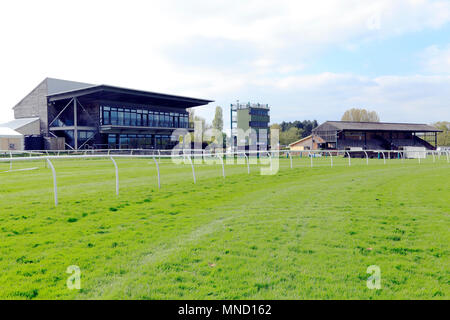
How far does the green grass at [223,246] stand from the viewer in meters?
3.43

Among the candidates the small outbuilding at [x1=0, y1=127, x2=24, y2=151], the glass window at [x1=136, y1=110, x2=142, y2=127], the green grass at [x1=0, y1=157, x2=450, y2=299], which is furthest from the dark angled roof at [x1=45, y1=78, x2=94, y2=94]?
the green grass at [x1=0, y1=157, x2=450, y2=299]

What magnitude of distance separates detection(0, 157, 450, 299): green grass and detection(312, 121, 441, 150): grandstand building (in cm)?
4675

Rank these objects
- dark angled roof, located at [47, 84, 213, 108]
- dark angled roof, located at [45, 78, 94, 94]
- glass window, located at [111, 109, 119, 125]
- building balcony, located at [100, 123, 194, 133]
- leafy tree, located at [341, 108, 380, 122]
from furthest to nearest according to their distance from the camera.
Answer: leafy tree, located at [341, 108, 380, 122]
dark angled roof, located at [45, 78, 94, 94]
glass window, located at [111, 109, 119, 125]
building balcony, located at [100, 123, 194, 133]
dark angled roof, located at [47, 84, 213, 108]

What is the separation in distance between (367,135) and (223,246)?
57363mm

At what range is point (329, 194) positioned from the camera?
9500mm

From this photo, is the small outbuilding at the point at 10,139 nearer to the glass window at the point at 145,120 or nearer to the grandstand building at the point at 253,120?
the glass window at the point at 145,120

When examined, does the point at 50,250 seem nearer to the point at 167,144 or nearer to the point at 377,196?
the point at 377,196

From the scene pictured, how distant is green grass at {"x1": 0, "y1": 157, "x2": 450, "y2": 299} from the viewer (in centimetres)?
343

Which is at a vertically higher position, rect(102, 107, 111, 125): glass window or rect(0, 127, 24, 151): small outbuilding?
rect(102, 107, 111, 125): glass window

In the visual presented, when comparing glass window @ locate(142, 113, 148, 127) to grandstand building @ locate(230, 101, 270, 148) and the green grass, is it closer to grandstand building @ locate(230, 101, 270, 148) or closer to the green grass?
grandstand building @ locate(230, 101, 270, 148)

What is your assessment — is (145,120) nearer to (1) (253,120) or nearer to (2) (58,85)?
(2) (58,85)

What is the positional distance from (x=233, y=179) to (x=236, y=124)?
2167 inches

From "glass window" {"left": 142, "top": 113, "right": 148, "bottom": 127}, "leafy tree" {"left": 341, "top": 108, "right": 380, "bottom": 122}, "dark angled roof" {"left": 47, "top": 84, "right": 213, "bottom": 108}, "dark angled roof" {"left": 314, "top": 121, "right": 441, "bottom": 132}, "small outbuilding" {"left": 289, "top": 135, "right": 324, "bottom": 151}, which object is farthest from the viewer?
"leafy tree" {"left": 341, "top": 108, "right": 380, "bottom": 122}
